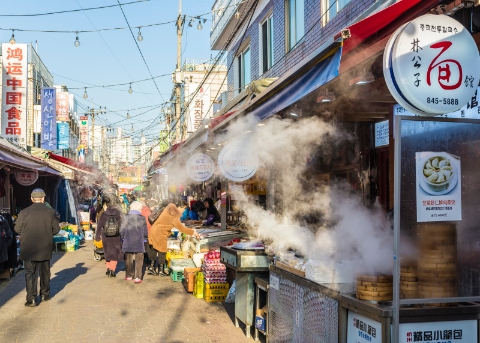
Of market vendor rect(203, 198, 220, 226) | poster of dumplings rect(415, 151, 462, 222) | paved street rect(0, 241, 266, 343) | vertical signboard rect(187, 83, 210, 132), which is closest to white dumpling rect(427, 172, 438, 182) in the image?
poster of dumplings rect(415, 151, 462, 222)

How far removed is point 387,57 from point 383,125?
4.57m

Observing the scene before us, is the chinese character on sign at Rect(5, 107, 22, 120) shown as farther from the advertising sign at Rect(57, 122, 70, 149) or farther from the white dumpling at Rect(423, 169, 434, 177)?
the white dumpling at Rect(423, 169, 434, 177)

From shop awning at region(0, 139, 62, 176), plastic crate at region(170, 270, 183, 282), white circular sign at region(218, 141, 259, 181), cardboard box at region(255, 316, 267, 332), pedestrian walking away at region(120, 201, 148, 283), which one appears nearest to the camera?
cardboard box at region(255, 316, 267, 332)

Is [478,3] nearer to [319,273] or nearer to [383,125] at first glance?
[319,273]

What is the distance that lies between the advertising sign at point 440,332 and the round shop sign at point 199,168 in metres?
9.79

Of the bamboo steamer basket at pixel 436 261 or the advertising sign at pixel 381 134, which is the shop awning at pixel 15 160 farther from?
the bamboo steamer basket at pixel 436 261

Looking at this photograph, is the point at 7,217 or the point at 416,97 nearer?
the point at 416,97

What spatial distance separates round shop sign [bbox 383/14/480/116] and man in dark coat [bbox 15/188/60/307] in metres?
6.71

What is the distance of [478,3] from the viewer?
4605 mm

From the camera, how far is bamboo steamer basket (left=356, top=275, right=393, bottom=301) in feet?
13.1

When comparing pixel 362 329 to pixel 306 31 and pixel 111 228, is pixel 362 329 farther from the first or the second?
pixel 111 228

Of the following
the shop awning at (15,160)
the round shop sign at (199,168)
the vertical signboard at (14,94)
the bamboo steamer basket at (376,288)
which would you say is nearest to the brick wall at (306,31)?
the round shop sign at (199,168)

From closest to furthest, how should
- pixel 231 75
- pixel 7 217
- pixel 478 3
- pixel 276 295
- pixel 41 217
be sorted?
pixel 478 3, pixel 276 295, pixel 41 217, pixel 7 217, pixel 231 75

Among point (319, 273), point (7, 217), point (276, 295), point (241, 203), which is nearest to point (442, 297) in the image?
point (319, 273)
